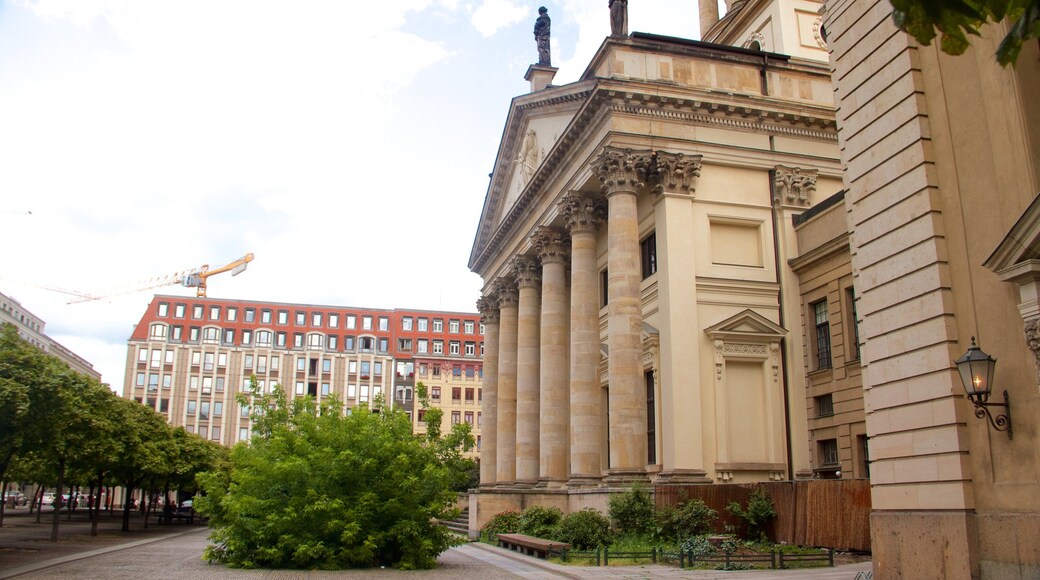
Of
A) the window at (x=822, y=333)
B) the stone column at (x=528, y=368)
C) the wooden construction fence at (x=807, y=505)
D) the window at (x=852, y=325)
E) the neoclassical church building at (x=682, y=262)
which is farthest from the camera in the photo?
the stone column at (x=528, y=368)

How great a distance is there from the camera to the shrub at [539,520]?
31130 millimetres

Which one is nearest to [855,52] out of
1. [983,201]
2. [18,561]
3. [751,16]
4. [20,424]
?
[983,201]

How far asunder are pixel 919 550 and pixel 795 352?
1850cm

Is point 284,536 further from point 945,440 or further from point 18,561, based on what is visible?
point 945,440

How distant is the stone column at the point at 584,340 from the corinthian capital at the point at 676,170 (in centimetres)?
432

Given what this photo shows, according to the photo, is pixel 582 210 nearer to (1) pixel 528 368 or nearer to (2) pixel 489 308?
(1) pixel 528 368

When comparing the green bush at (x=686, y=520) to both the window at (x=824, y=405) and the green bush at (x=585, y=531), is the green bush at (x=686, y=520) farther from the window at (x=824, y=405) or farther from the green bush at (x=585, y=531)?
the window at (x=824, y=405)

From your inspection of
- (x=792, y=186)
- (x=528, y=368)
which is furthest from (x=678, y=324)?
(x=528, y=368)

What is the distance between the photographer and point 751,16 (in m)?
43.2

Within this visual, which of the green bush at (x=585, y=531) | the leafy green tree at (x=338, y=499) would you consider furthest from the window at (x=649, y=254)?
the leafy green tree at (x=338, y=499)

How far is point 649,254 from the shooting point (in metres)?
33.8

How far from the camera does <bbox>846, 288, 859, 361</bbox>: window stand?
92.4 feet

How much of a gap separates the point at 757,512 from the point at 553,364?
537 inches

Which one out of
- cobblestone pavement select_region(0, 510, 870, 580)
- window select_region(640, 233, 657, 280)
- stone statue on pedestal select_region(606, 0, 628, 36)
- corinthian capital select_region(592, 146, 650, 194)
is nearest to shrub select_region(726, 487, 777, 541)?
cobblestone pavement select_region(0, 510, 870, 580)
